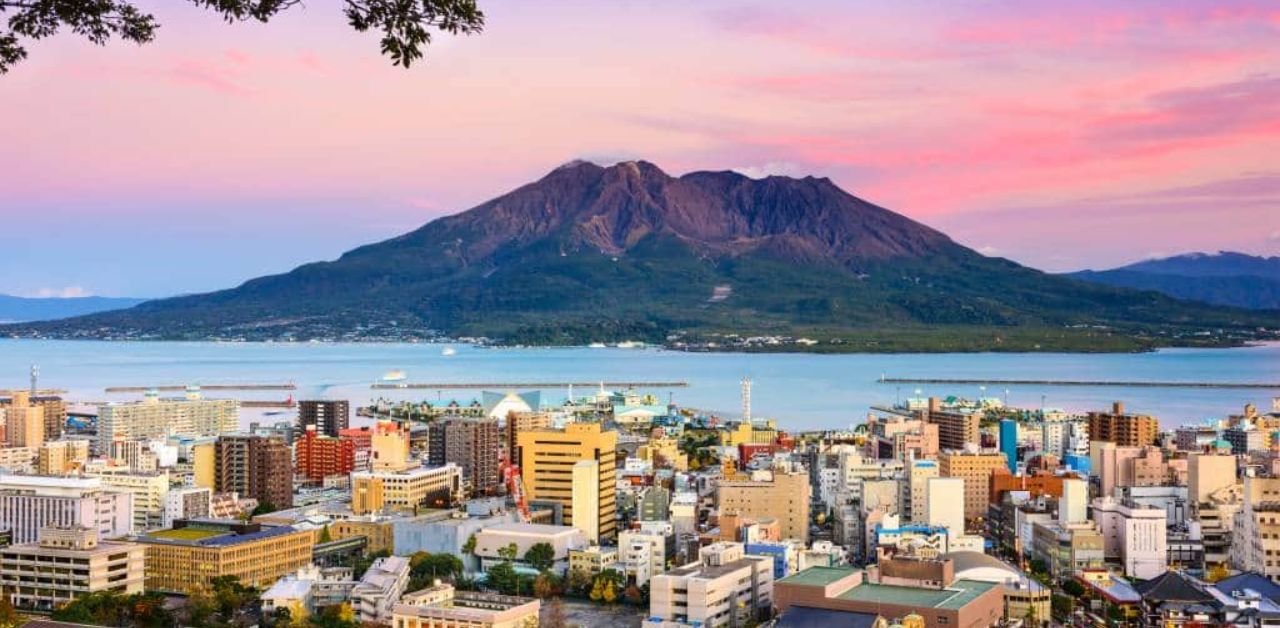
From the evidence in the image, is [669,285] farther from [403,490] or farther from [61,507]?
[61,507]

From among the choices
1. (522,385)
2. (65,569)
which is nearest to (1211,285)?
(522,385)

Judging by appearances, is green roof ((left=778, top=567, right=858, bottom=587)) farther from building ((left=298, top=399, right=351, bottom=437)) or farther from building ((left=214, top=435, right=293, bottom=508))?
building ((left=298, top=399, right=351, bottom=437))

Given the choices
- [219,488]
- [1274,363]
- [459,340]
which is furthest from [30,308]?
[219,488]

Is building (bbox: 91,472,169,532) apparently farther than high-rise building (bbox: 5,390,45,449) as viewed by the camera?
No

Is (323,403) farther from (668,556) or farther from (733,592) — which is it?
(733,592)

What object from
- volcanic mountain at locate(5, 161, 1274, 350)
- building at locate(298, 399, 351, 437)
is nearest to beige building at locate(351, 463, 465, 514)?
building at locate(298, 399, 351, 437)

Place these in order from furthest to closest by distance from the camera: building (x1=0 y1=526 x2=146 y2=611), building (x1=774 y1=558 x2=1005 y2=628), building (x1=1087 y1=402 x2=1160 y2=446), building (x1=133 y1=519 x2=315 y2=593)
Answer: building (x1=1087 y1=402 x2=1160 y2=446), building (x1=133 y1=519 x2=315 y2=593), building (x1=0 y1=526 x2=146 y2=611), building (x1=774 y1=558 x2=1005 y2=628)

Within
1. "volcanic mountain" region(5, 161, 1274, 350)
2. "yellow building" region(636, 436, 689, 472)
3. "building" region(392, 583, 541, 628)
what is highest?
"volcanic mountain" region(5, 161, 1274, 350)
